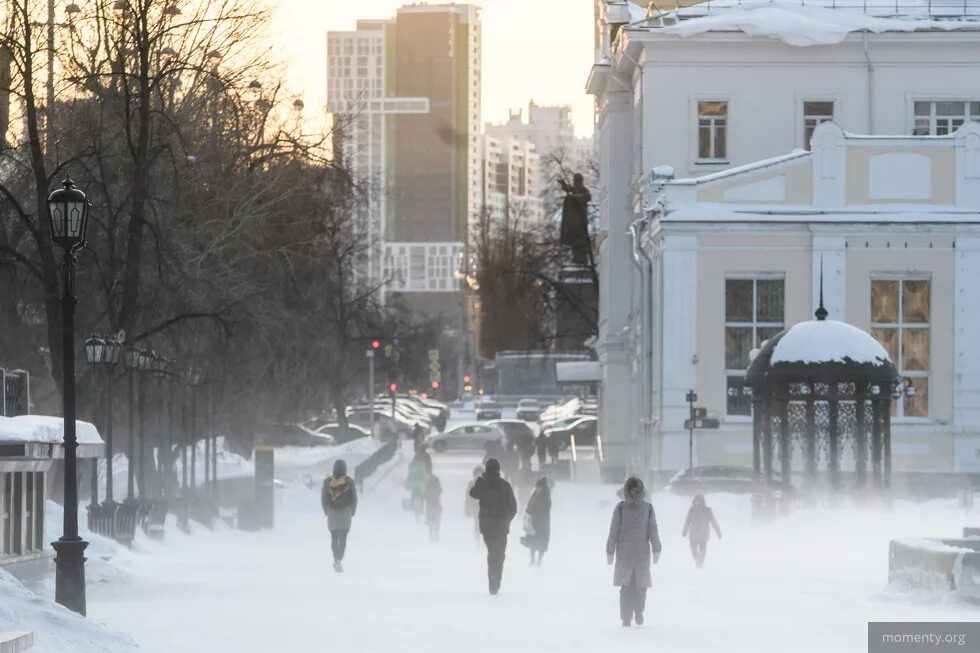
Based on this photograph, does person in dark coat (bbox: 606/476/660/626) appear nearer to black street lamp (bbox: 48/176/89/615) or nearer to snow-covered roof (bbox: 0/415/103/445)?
black street lamp (bbox: 48/176/89/615)

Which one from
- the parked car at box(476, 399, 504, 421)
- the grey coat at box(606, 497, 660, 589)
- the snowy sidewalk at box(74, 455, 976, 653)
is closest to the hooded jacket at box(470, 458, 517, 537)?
the snowy sidewalk at box(74, 455, 976, 653)

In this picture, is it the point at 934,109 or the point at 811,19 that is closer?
the point at 811,19

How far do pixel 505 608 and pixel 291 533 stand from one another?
18548 millimetres

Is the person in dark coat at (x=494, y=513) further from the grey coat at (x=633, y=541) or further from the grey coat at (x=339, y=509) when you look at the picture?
the grey coat at (x=339, y=509)

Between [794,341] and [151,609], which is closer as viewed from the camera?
[151,609]

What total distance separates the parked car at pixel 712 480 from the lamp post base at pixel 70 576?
881 inches

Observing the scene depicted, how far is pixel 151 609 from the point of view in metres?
20.6

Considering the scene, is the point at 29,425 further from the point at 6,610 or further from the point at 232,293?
the point at 232,293

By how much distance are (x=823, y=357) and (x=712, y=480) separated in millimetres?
7710

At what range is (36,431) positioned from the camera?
66.9 ft

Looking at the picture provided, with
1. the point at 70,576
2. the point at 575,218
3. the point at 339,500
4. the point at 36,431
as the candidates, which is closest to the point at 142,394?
the point at 339,500

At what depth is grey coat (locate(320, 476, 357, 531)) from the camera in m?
28.1

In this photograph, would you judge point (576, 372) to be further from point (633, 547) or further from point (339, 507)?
point (633, 547)

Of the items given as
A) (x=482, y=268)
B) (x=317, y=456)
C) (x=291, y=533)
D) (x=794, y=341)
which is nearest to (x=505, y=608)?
(x=794, y=341)
